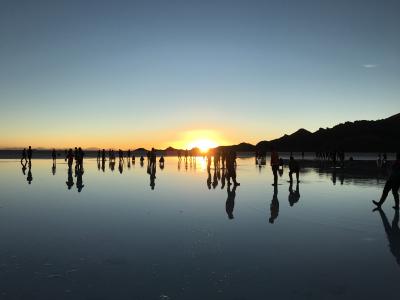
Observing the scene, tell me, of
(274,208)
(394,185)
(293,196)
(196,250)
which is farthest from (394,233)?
(293,196)

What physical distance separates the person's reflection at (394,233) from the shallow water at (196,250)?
31mm

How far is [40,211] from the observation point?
14531 mm

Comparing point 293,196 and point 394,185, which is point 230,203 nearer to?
→ point 293,196

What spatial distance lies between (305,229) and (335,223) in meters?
1.56

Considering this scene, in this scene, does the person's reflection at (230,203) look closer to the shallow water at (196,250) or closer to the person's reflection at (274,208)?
the shallow water at (196,250)

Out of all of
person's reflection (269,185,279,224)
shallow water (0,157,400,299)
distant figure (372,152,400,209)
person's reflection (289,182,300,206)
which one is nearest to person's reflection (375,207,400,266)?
shallow water (0,157,400,299)

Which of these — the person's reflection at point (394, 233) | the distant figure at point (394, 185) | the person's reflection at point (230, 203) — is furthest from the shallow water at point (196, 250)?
the distant figure at point (394, 185)

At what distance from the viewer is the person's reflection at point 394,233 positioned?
9.21 metres

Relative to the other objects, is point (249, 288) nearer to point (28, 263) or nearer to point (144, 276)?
point (144, 276)

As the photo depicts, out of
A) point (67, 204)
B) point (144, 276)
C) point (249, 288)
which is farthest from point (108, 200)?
point (249, 288)

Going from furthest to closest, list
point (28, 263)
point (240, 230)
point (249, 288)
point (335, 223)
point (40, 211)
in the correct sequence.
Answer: point (40, 211)
point (335, 223)
point (240, 230)
point (28, 263)
point (249, 288)

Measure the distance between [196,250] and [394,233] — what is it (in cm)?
610

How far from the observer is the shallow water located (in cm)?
666

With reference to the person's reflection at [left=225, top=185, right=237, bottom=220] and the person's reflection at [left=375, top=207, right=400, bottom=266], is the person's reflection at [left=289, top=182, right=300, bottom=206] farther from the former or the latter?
the person's reflection at [left=375, top=207, right=400, bottom=266]
